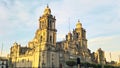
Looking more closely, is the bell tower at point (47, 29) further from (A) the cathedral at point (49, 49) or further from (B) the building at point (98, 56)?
(B) the building at point (98, 56)

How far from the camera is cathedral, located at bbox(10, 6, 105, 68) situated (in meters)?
91.2

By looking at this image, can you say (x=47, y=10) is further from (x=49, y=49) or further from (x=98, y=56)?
(x=98, y=56)

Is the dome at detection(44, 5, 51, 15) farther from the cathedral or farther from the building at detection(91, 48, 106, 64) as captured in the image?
the building at detection(91, 48, 106, 64)

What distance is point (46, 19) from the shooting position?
95.5 meters

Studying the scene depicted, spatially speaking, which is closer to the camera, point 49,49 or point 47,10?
point 49,49

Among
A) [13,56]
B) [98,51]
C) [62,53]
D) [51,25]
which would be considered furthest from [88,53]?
[13,56]

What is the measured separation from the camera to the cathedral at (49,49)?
91.2m

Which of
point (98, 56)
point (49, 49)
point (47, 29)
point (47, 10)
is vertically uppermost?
point (47, 10)

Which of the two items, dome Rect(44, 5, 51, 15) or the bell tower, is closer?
the bell tower

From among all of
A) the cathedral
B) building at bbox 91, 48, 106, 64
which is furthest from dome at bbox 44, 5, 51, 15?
building at bbox 91, 48, 106, 64

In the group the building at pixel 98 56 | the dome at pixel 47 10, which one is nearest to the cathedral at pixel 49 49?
the dome at pixel 47 10

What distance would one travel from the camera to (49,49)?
91688mm

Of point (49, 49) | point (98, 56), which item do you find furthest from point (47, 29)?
point (98, 56)

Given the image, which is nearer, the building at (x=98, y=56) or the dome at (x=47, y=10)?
the dome at (x=47, y=10)
